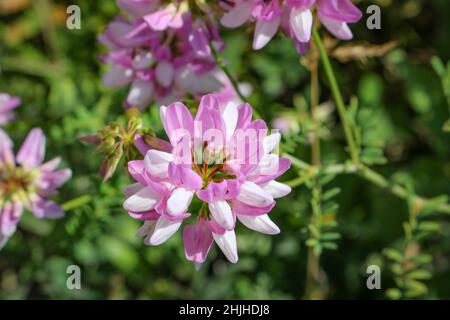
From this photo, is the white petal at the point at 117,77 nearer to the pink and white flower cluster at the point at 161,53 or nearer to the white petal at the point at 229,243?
the pink and white flower cluster at the point at 161,53

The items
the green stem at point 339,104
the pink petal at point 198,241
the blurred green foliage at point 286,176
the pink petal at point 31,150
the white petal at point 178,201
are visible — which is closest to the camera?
the white petal at point 178,201

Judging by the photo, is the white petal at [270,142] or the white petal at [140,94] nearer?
the white petal at [270,142]

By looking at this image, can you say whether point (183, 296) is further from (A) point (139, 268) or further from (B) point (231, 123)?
(B) point (231, 123)

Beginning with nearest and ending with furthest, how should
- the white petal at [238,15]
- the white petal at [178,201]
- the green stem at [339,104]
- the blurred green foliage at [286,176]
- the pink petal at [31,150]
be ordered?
the white petal at [178,201], the white petal at [238,15], the green stem at [339,104], the pink petal at [31,150], the blurred green foliage at [286,176]

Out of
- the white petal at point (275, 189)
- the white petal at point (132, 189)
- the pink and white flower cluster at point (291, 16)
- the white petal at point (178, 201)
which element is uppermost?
the pink and white flower cluster at point (291, 16)

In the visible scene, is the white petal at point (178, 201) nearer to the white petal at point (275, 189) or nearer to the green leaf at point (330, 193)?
the white petal at point (275, 189)

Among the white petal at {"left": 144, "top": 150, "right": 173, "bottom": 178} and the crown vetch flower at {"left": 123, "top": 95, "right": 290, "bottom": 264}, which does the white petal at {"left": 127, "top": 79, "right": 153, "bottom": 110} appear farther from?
the white petal at {"left": 144, "top": 150, "right": 173, "bottom": 178}

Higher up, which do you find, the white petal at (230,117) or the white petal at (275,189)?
the white petal at (230,117)

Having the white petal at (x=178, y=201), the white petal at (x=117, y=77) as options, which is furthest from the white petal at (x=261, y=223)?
the white petal at (x=117, y=77)
